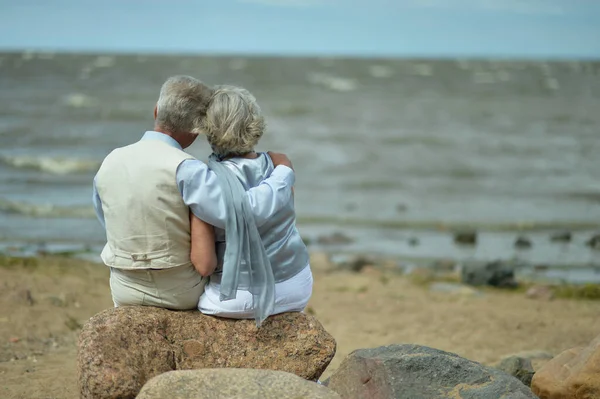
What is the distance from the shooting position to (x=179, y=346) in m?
4.27

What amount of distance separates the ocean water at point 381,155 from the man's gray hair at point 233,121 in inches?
340

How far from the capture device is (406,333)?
8.27 metres

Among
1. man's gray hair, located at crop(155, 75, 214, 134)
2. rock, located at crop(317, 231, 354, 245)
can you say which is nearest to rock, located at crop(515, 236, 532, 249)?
rock, located at crop(317, 231, 354, 245)

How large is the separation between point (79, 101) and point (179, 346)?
1127 inches

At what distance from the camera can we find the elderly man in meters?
3.98

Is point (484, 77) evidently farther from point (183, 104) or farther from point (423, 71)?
point (183, 104)

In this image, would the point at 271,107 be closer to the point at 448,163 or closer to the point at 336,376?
the point at 448,163

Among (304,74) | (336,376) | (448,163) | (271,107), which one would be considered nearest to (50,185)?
(448,163)

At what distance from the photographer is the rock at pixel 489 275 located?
10508 millimetres

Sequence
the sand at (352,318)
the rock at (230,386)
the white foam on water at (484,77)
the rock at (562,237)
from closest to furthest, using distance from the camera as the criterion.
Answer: the rock at (230,386) → the sand at (352,318) → the rock at (562,237) → the white foam on water at (484,77)

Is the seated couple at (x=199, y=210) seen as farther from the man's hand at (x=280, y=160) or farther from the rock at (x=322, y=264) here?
the rock at (x=322, y=264)

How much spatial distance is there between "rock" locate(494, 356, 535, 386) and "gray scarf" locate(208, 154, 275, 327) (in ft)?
7.85

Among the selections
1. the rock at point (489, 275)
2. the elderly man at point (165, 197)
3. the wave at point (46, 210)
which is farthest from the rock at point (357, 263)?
the elderly man at point (165, 197)

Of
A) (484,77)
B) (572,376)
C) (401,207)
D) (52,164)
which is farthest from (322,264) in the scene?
(484,77)
